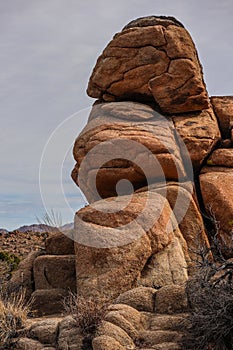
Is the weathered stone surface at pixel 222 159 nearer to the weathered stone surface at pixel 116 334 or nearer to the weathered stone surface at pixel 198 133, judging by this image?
the weathered stone surface at pixel 198 133

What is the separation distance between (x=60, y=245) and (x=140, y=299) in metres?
6.51

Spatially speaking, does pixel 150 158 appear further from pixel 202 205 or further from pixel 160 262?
pixel 160 262

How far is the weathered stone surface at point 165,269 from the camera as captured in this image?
17625mm

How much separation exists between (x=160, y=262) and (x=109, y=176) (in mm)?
4408

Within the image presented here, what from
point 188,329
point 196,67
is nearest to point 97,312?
point 188,329

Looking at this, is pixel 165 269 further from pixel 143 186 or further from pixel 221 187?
pixel 221 187

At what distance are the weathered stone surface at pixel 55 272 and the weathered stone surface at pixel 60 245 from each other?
649 mm

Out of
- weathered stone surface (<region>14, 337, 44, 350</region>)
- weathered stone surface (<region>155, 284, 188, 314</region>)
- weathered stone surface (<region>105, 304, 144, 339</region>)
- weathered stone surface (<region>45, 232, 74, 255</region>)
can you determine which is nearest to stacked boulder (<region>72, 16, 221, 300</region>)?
weathered stone surface (<region>45, 232, 74, 255</region>)

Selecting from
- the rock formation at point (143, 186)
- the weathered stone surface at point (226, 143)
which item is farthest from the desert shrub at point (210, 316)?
the weathered stone surface at point (226, 143)

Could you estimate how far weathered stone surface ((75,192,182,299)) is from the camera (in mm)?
17281

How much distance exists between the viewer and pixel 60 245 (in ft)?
66.1

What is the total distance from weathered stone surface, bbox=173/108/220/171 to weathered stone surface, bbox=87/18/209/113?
449 millimetres

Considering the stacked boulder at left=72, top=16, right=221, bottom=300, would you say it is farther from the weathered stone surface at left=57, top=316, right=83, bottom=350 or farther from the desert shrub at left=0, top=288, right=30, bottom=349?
the weathered stone surface at left=57, top=316, right=83, bottom=350

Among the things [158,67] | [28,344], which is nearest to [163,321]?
[28,344]
